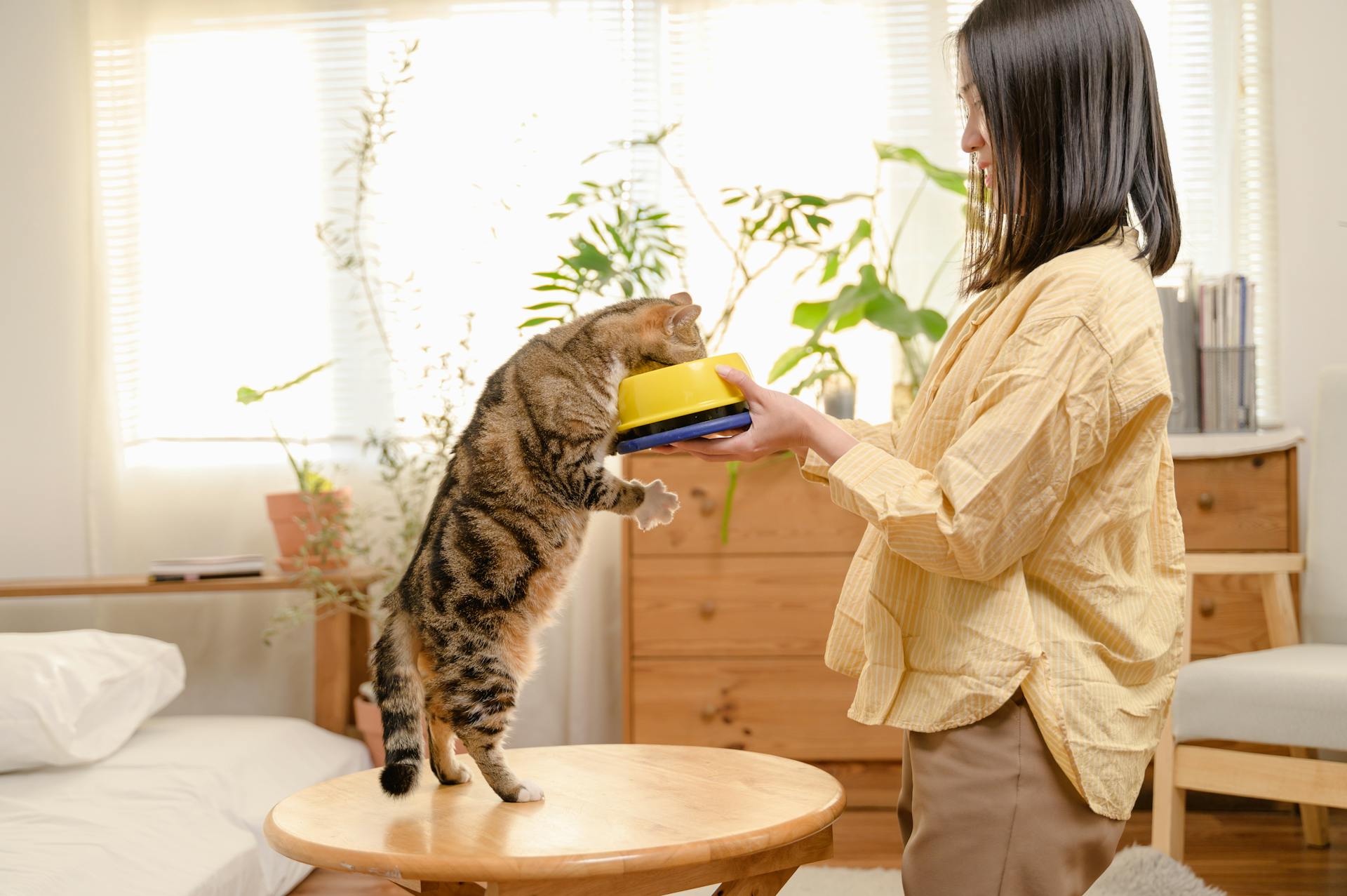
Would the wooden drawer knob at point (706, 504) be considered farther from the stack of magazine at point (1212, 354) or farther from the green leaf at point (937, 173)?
the stack of magazine at point (1212, 354)

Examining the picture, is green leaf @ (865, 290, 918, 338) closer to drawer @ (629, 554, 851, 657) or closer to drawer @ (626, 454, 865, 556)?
drawer @ (626, 454, 865, 556)

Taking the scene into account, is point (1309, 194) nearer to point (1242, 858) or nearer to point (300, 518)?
point (1242, 858)

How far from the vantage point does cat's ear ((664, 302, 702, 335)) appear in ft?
4.48

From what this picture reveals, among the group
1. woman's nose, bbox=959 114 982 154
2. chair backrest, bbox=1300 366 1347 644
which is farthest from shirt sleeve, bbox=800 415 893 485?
chair backrest, bbox=1300 366 1347 644

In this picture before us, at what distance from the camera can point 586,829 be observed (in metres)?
1.12

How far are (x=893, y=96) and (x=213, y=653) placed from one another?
2561mm

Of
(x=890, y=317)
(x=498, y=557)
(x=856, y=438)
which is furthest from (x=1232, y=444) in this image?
(x=498, y=557)

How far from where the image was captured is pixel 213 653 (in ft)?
10.7

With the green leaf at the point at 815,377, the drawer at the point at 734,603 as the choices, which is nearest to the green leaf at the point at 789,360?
the green leaf at the point at 815,377

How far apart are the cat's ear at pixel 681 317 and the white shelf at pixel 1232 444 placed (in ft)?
5.43

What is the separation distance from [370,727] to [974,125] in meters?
2.31

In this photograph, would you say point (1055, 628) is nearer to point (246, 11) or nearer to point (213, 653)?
point (213, 653)

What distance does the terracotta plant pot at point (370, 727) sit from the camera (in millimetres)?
2820

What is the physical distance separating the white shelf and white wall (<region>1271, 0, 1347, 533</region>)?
463 mm
